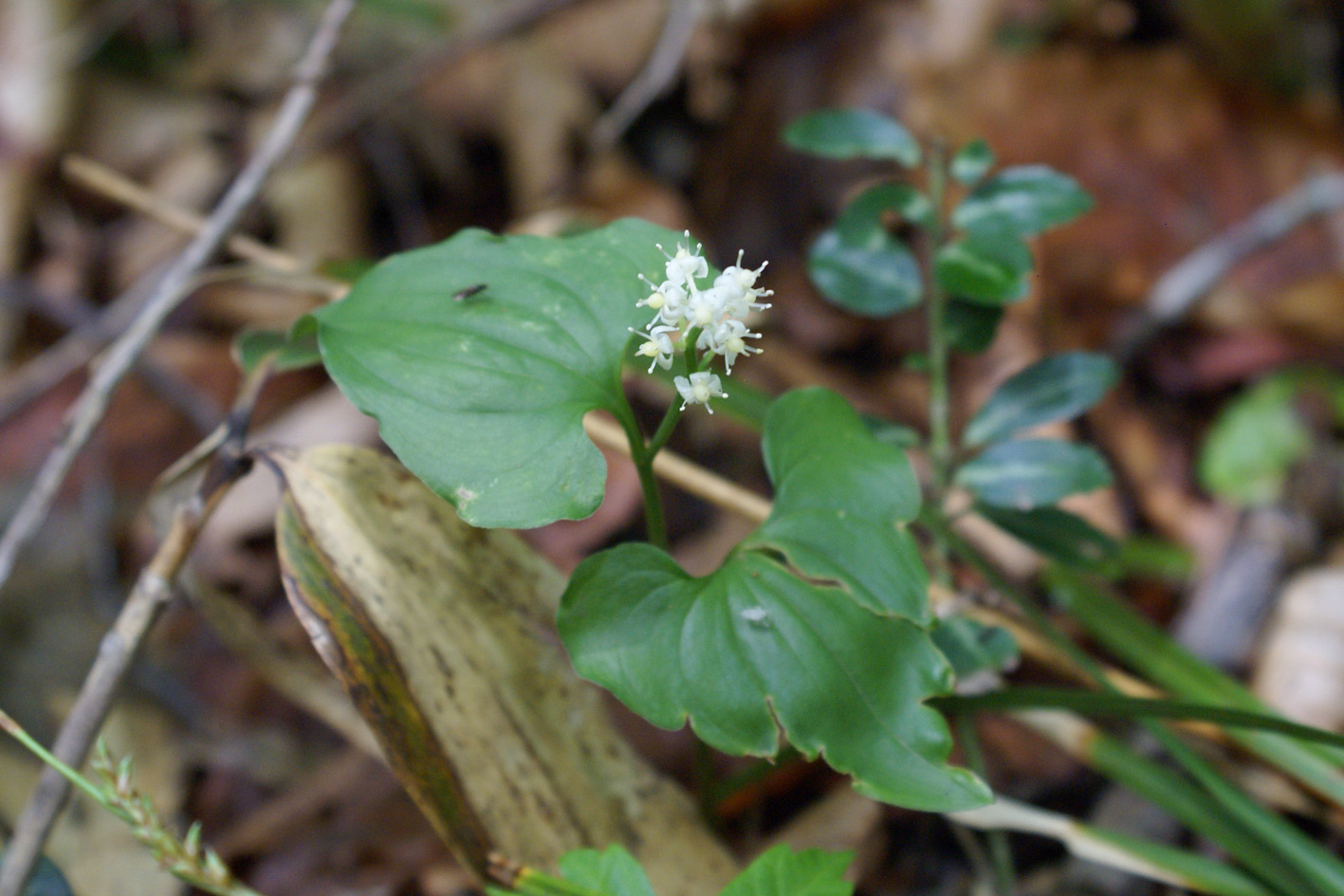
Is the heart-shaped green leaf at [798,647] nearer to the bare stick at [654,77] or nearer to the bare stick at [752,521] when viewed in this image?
the bare stick at [752,521]

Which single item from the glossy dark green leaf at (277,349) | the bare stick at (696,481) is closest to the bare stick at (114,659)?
the glossy dark green leaf at (277,349)

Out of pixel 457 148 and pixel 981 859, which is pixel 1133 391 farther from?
pixel 457 148

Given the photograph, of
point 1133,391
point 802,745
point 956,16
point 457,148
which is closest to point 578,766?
point 802,745

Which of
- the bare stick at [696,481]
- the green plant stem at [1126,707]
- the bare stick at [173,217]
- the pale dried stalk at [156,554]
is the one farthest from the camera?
the bare stick at [173,217]

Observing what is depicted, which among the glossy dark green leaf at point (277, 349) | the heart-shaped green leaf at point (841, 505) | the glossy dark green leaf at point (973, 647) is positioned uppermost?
the glossy dark green leaf at point (277, 349)

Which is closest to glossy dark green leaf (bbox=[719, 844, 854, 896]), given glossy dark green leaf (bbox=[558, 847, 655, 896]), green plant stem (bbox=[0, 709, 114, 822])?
glossy dark green leaf (bbox=[558, 847, 655, 896])

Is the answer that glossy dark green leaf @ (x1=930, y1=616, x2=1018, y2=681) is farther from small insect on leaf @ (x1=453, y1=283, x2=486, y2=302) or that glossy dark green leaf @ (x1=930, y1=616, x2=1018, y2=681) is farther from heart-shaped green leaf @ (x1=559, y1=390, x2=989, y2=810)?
small insect on leaf @ (x1=453, y1=283, x2=486, y2=302)

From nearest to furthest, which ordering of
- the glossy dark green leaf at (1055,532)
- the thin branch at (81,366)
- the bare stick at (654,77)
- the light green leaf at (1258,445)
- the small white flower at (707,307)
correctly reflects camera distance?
the small white flower at (707,307) → the glossy dark green leaf at (1055,532) → the light green leaf at (1258,445) → the thin branch at (81,366) → the bare stick at (654,77)
